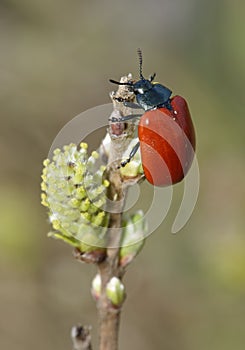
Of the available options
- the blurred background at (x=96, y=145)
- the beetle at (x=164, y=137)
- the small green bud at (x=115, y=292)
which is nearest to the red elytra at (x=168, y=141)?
the beetle at (x=164, y=137)

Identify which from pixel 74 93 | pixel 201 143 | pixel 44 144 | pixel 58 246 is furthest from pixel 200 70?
pixel 58 246

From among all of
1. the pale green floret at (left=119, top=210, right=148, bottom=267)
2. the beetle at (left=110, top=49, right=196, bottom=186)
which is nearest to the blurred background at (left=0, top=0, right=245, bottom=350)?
the beetle at (left=110, top=49, right=196, bottom=186)

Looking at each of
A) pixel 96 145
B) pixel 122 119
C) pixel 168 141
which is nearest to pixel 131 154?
pixel 122 119

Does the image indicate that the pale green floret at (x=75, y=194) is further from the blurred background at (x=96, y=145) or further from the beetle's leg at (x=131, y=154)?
the blurred background at (x=96, y=145)

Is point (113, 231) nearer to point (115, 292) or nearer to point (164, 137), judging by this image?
point (115, 292)

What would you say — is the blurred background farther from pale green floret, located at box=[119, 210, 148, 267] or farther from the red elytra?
pale green floret, located at box=[119, 210, 148, 267]

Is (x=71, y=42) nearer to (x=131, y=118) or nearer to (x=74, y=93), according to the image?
(x=74, y=93)
